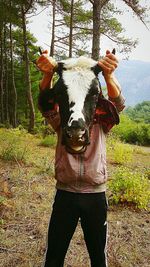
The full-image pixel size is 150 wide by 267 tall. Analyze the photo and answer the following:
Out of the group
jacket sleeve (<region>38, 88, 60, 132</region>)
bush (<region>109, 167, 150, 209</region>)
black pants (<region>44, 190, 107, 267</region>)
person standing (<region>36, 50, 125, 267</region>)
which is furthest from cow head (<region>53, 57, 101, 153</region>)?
bush (<region>109, 167, 150, 209</region>)

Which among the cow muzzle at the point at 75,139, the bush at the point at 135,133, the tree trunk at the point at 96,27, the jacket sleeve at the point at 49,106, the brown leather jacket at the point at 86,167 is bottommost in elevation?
the bush at the point at 135,133

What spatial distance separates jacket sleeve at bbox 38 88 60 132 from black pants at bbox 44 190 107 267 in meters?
0.47

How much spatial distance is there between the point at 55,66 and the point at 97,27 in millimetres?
8733

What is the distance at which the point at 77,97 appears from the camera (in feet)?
6.58

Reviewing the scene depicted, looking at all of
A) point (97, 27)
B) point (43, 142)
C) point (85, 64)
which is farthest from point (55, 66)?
point (43, 142)

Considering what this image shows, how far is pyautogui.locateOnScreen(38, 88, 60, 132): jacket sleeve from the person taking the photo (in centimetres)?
228

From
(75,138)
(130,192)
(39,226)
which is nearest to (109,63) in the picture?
(75,138)

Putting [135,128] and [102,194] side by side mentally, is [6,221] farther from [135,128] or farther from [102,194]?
[135,128]

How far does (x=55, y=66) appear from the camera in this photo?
217 centimetres

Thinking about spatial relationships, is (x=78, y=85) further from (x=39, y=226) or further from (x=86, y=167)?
(x=39, y=226)

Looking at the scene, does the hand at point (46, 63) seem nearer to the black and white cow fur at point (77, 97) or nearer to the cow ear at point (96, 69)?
the black and white cow fur at point (77, 97)

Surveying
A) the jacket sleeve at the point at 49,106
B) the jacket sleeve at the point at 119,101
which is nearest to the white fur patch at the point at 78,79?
the jacket sleeve at the point at 49,106

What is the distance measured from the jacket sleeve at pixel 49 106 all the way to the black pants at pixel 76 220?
471mm

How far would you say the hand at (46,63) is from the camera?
214cm
